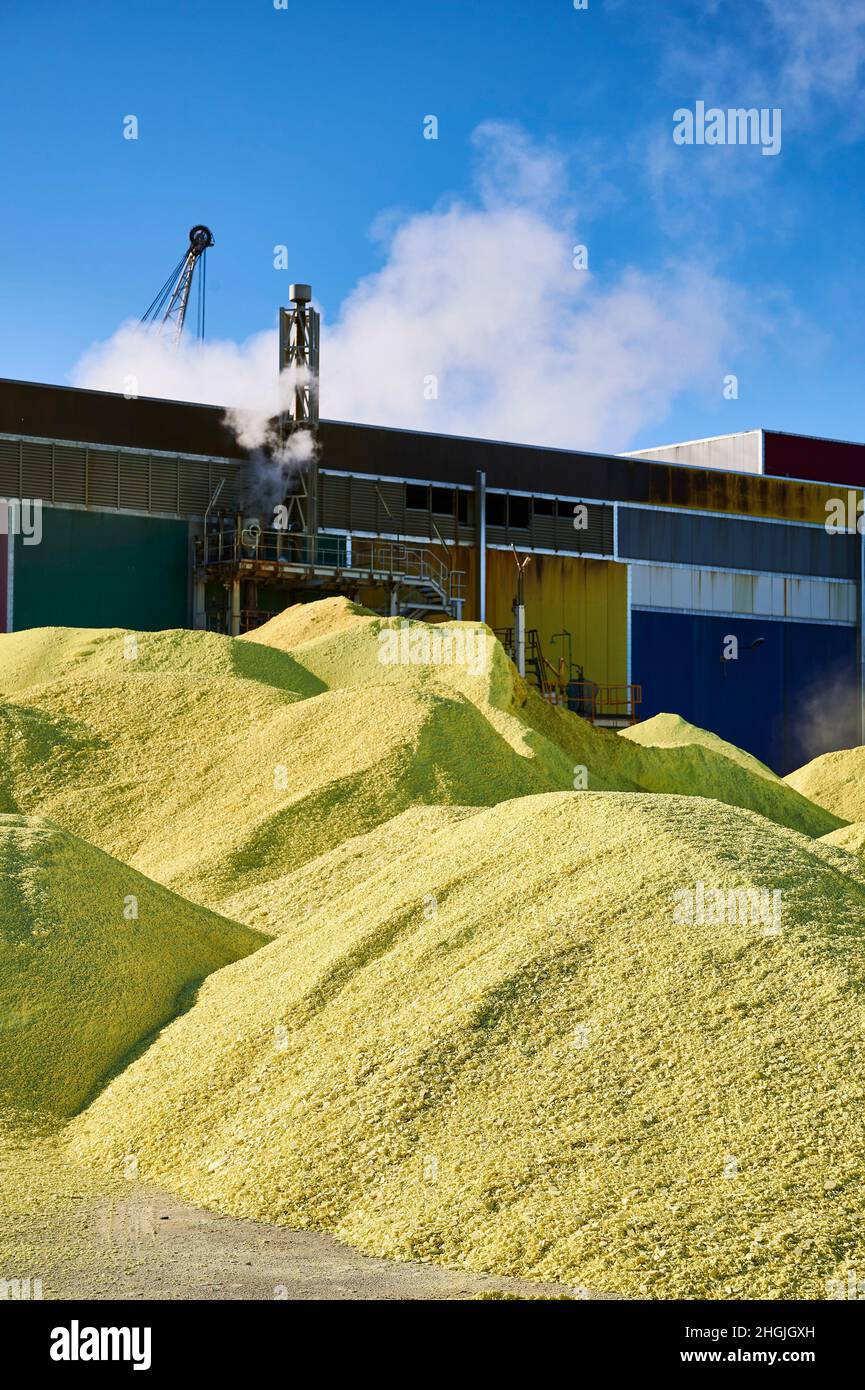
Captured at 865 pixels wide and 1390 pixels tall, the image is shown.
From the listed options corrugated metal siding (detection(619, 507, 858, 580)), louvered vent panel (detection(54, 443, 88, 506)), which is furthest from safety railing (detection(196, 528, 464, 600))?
corrugated metal siding (detection(619, 507, 858, 580))

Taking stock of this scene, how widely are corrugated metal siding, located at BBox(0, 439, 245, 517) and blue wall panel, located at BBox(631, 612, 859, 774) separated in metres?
11.1

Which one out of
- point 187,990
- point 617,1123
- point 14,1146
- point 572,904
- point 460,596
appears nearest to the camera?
point 617,1123

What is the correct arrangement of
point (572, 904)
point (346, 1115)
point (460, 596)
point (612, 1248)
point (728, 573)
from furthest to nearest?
point (728, 573) → point (460, 596) → point (572, 904) → point (346, 1115) → point (612, 1248)

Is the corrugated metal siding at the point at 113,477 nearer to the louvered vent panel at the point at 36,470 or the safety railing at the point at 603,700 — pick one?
the louvered vent panel at the point at 36,470

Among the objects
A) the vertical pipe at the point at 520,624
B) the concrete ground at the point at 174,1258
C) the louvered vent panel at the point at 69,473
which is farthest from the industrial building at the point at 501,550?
the concrete ground at the point at 174,1258

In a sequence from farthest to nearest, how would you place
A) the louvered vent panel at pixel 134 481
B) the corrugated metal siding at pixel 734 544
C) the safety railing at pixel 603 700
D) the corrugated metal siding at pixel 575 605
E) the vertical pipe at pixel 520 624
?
the corrugated metal siding at pixel 734 544, the corrugated metal siding at pixel 575 605, the safety railing at pixel 603 700, the vertical pipe at pixel 520 624, the louvered vent panel at pixel 134 481

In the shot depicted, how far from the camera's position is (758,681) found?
1484 inches

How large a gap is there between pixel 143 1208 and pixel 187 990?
337 cm

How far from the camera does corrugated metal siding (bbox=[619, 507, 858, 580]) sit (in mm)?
36250

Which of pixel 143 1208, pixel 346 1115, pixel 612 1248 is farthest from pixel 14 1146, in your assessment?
pixel 612 1248

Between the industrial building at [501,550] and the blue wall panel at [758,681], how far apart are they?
6cm

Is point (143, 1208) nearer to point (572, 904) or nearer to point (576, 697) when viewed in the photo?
point (572, 904)

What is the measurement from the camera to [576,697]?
34031 millimetres

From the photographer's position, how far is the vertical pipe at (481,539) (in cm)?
3338
